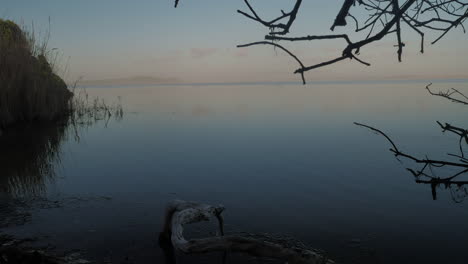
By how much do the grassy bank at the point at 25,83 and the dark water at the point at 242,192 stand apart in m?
1.56

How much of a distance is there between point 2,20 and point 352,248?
18.1m

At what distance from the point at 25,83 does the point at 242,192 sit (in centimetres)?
978

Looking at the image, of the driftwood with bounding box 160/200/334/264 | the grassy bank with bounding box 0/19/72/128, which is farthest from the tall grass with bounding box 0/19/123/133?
the driftwood with bounding box 160/200/334/264

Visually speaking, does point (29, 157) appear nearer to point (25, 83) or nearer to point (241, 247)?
point (25, 83)

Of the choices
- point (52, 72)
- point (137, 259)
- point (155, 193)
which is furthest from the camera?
point (52, 72)

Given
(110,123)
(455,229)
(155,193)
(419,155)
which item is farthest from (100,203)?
(110,123)

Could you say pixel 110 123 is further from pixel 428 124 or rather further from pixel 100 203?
pixel 428 124

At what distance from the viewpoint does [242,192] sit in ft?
22.2

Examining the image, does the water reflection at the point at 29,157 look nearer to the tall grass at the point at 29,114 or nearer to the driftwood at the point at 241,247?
the tall grass at the point at 29,114

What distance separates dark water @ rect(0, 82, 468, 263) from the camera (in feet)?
15.0

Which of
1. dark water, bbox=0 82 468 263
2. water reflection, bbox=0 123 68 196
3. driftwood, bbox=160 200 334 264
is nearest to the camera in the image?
driftwood, bbox=160 200 334 264

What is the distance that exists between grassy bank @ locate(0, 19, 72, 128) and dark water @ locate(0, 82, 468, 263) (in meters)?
1.56

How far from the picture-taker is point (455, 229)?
516 centimetres

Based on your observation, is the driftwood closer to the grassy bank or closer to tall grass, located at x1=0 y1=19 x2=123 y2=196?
tall grass, located at x1=0 y1=19 x2=123 y2=196
